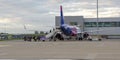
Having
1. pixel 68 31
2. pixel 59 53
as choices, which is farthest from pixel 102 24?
pixel 59 53

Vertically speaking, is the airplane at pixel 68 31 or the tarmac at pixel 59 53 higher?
the tarmac at pixel 59 53

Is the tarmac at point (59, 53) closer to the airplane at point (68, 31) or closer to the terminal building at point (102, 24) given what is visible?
the airplane at point (68, 31)

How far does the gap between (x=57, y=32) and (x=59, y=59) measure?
71.1 metres

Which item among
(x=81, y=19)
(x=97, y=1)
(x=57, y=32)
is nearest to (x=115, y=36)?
(x=81, y=19)

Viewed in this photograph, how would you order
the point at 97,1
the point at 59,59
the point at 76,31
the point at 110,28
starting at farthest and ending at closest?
1. the point at 110,28
2. the point at 97,1
3. the point at 76,31
4. the point at 59,59

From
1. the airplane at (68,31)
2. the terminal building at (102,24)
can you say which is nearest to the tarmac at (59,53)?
the airplane at (68,31)

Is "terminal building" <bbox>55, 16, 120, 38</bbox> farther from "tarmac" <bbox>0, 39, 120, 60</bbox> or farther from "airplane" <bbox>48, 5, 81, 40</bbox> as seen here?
"tarmac" <bbox>0, 39, 120, 60</bbox>

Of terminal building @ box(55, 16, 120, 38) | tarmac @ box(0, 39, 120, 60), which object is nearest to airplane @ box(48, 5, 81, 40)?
terminal building @ box(55, 16, 120, 38)

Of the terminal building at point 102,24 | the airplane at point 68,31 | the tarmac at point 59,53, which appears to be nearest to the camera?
the tarmac at point 59,53

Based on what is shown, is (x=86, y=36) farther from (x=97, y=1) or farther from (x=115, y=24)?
(x=115, y=24)

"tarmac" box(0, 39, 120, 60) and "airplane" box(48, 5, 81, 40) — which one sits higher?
"tarmac" box(0, 39, 120, 60)

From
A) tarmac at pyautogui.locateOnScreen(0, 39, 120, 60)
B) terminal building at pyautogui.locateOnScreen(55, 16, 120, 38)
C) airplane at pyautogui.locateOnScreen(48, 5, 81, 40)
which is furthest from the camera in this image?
terminal building at pyautogui.locateOnScreen(55, 16, 120, 38)

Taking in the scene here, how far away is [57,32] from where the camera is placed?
89.5 m

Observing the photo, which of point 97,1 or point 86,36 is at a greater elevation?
point 97,1
